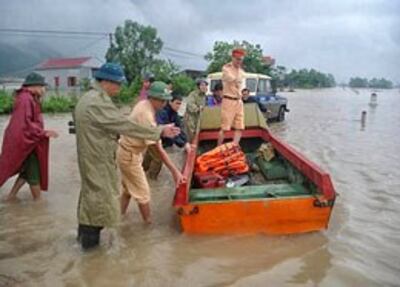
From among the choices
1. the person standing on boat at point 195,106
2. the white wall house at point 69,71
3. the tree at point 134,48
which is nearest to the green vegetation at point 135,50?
the tree at point 134,48

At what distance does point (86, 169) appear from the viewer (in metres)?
4.02

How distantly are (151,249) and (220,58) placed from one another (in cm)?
4211

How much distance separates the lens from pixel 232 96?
7523mm

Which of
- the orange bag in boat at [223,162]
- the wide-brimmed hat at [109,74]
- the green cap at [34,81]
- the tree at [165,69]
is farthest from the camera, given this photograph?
the tree at [165,69]

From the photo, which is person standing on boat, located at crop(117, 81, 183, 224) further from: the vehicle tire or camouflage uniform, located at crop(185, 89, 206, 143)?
the vehicle tire

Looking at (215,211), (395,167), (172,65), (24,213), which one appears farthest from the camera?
(172,65)

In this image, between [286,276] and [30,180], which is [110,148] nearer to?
[286,276]

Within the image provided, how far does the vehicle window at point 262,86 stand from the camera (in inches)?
691

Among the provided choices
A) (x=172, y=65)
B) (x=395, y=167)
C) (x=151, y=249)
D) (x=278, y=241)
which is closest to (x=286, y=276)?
(x=278, y=241)

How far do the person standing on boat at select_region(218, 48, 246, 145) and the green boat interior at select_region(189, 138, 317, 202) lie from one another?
623 mm

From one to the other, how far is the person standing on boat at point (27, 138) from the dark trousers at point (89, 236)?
73.5 inches

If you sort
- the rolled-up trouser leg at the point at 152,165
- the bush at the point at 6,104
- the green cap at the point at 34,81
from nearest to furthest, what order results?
1. the green cap at the point at 34,81
2. the rolled-up trouser leg at the point at 152,165
3. the bush at the point at 6,104

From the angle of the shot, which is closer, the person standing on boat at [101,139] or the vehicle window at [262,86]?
the person standing on boat at [101,139]

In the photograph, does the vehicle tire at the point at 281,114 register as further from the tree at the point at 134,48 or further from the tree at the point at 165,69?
the tree at the point at 134,48
